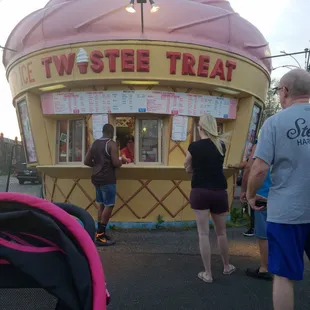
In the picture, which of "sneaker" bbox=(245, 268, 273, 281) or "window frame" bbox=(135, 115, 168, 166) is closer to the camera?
"sneaker" bbox=(245, 268, 273, 281)

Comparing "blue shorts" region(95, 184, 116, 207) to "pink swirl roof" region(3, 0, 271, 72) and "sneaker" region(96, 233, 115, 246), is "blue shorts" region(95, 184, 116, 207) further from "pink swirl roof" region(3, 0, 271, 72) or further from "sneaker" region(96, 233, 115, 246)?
"pink swirl roof" region(3, 0, 271, 72)

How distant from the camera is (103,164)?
5344 mm

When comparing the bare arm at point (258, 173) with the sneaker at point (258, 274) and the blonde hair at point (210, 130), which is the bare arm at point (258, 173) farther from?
the sneaker at point (258, 274)

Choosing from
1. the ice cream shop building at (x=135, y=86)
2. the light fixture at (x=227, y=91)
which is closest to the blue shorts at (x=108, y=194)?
the ice cream shop building at (x=135, y=86)

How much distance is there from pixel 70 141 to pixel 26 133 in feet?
3.28

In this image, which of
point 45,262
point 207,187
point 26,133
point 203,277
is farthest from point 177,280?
point 26,133

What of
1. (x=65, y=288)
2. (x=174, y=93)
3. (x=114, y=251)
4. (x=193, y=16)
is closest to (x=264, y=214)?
(x=114, y=251)

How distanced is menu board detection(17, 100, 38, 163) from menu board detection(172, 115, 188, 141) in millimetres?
2774

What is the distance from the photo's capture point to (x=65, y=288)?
146 centimetres

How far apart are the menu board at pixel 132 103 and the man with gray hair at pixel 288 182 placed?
12.4ft

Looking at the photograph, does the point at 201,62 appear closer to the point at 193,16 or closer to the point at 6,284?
the point at 193,16

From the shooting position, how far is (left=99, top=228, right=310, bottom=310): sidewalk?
121 inches

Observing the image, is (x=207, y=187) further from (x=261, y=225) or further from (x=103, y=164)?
(x=103, y=164)

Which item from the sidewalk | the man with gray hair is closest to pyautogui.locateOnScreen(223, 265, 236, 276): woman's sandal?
the sidewalk
